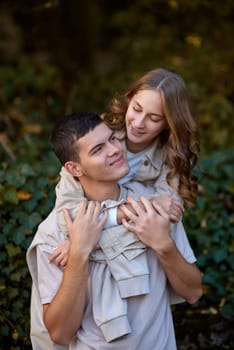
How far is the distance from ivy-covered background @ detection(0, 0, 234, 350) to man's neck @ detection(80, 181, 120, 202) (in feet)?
2.71

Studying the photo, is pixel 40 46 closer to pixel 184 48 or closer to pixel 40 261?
pixel 184 48

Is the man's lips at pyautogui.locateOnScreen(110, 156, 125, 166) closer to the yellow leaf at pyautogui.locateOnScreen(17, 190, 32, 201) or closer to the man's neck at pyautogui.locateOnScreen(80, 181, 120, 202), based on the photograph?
the man's neck at pyautogui.locateOnScreen(80, 181, 120, 202)

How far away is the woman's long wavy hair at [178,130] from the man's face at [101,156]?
400 mm

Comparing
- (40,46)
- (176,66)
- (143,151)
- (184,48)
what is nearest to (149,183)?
(143,151)

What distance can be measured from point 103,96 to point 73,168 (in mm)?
5152

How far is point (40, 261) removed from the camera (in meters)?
2.96

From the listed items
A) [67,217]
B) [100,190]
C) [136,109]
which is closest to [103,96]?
[136,109]


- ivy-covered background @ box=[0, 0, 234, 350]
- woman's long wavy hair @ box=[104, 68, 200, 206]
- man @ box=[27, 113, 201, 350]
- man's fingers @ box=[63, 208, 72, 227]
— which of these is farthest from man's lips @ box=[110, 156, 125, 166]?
ivy-covered background @ box=[0, 0, 234, 350]

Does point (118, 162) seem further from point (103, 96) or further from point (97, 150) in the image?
point (103, 96)

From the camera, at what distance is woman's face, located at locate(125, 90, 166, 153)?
3232 mm

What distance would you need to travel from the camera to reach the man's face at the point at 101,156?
291cm

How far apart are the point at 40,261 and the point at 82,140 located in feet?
1.86

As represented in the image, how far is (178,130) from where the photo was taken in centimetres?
322

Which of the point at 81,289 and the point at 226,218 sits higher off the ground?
the point at 81,289
